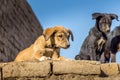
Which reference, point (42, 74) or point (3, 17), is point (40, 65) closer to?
point (42, 74)

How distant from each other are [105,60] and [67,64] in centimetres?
231

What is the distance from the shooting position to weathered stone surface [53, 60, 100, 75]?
5.57m

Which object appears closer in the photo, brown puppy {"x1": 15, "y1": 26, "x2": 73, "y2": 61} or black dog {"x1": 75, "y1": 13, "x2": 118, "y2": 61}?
brown puppy {"x1": 15, "y1": 26, "x2": 73, "y2": 61}

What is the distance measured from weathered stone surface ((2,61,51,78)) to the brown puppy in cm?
81

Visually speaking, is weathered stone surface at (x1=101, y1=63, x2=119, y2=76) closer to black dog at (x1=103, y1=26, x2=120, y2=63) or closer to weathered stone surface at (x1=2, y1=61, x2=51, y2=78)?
weathered stone surface at (x1=2, y1=61, x2=51, y2=78)

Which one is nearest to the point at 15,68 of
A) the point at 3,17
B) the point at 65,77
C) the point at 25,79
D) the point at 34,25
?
the point at 25,79

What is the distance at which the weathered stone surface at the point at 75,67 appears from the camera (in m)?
5.57

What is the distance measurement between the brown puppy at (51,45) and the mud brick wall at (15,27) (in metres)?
3.66

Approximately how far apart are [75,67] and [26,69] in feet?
1.68

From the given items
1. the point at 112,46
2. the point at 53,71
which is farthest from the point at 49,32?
the point at 112,46

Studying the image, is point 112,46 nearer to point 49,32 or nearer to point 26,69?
point 49,32

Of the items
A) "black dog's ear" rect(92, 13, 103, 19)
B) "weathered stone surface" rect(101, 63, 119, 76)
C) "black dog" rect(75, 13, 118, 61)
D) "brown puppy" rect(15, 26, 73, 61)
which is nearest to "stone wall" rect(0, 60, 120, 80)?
"weathered stone surface" rect(101, 63, 119, 76)

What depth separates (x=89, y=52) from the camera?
7773 millimetres

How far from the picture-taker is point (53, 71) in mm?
5609
